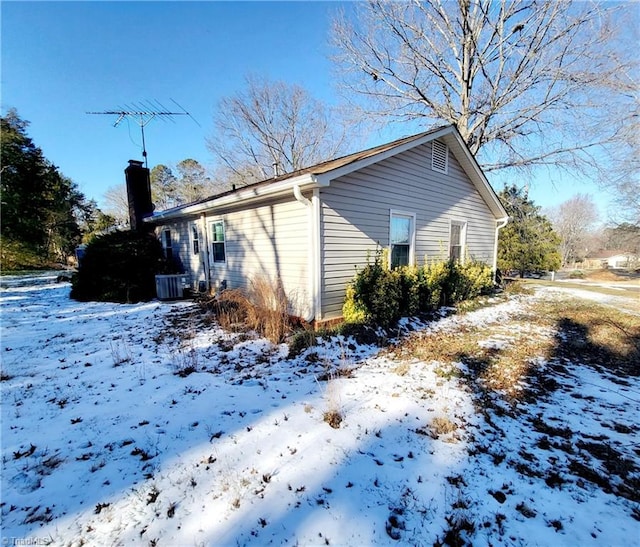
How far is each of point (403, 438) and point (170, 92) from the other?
13812 millimetres

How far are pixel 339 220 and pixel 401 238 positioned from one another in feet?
7.76

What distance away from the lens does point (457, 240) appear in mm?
9641

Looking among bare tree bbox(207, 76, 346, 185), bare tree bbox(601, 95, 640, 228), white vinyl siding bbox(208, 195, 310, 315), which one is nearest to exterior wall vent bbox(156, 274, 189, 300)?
white vinyl siding bbox(208, 195, 310, 315)

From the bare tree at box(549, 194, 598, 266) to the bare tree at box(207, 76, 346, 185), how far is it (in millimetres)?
43557

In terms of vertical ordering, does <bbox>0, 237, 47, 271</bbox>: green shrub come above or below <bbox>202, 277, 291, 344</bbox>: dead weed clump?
above

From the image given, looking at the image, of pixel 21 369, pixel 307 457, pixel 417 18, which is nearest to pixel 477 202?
pixel 417 18

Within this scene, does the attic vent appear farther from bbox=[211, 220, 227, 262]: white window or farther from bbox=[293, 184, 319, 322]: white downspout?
bbox=[211, 220, 227, 262]: white window

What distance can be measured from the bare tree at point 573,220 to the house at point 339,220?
4738 centimetres

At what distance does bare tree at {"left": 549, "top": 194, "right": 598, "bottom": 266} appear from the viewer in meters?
44.6

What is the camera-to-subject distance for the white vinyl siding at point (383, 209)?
19.4ft

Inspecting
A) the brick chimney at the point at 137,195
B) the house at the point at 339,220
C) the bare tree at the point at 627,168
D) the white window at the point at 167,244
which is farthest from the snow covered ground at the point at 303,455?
the bare tree at the point at 627,168

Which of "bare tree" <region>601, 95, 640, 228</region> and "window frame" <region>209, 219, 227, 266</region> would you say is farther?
"bare tree" <region>601, 95, 640, 228</region>

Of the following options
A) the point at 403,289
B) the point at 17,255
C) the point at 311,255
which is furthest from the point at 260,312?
the point at 17,255

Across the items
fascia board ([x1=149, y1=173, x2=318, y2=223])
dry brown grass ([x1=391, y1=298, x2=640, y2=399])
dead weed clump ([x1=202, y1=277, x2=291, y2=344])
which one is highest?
fascia board ([x1=149, y1=173, x2=318, y2=223])
